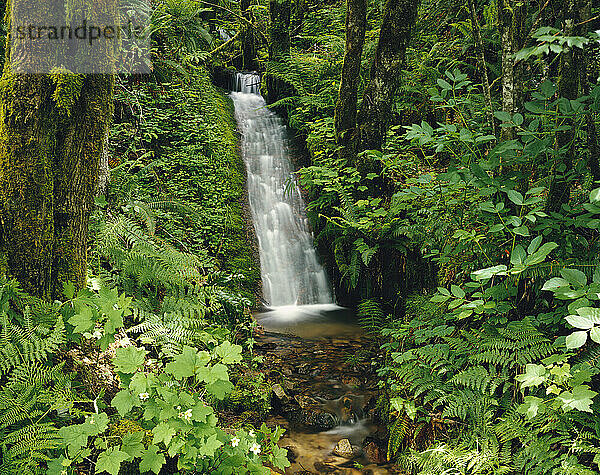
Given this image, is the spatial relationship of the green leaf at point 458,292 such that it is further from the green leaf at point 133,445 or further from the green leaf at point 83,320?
the green leaf at point 83,320

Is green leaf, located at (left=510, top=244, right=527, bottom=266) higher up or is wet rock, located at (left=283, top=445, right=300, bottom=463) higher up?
green leaf, located at (left=510, top=244, right=527, bottom=266)

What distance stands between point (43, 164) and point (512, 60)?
11.3 feet

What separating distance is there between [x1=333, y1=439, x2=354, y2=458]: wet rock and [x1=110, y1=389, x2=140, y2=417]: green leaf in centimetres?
198

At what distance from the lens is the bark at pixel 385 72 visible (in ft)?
19.1

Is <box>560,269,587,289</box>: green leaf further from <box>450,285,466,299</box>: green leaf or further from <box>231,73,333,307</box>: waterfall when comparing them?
<box>231,73,333,307</box>: waterfall

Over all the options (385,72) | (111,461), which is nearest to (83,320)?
(111,461)

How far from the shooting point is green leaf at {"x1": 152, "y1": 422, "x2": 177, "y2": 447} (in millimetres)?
1964

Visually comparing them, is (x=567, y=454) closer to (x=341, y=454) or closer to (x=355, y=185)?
(x=341, y=454)

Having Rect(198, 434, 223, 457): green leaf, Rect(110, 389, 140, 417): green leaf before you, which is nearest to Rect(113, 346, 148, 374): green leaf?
Rect(110, 389, 140, 417): green leaf

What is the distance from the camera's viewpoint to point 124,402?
2.09 meters

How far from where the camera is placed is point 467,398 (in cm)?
287

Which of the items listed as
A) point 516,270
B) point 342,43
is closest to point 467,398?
point 516,270

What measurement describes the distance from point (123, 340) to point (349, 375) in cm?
239

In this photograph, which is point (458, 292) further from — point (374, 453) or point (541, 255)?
point (374, 453)
